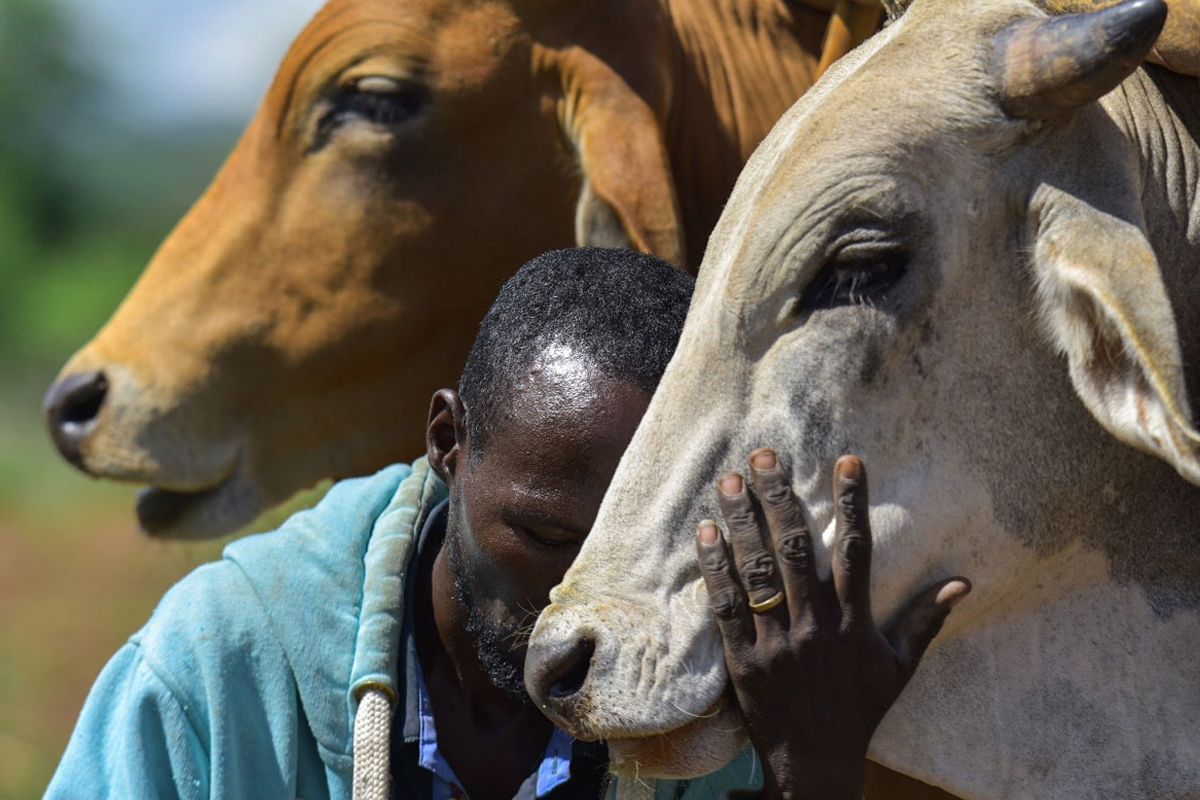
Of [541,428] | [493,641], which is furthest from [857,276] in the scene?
[493,641]

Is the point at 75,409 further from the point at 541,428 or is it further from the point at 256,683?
the point at 541,428

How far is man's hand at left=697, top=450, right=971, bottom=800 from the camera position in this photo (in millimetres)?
2275

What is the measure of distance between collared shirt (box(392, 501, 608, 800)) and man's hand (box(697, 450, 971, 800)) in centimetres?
63

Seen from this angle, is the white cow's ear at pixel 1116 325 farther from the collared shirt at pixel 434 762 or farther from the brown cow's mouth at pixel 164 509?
the brown cow's mouth at pixel 164 509

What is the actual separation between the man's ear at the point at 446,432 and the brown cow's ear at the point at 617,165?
2.98ft

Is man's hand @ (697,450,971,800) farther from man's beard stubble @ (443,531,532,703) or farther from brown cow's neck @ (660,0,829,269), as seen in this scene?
brown cow's neck @ (660,0,829,269)

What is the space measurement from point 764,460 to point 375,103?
206cm

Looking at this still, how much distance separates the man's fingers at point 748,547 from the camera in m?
2.27

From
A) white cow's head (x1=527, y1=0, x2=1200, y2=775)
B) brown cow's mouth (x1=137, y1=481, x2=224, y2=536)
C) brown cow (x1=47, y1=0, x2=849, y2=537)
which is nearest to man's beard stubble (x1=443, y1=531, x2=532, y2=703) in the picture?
white cow's head (x1=527, y1=0, x2=1200, y2=775)

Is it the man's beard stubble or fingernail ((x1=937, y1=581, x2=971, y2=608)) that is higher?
fingernail ((x1=937, y1=581, x2=971, y2=608))

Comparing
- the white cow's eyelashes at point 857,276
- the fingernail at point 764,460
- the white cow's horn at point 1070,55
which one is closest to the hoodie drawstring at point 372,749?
the fingernail at point 764,460

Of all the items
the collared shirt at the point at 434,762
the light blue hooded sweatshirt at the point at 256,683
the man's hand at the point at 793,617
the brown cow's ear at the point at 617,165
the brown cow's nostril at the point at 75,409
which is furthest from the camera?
the brown cow's nostril at the point at 75,409

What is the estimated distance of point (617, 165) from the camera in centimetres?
391

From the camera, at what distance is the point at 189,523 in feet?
14.0
